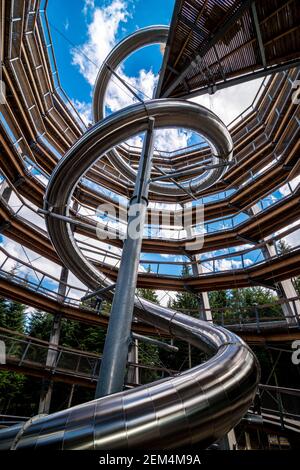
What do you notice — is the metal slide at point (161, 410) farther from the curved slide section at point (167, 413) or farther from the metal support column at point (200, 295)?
the metal support column at point (200, 295)

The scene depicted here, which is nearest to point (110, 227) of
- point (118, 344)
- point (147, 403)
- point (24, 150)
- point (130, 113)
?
point (24, 150)

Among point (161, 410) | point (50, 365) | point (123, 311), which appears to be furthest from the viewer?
point (50, 365)

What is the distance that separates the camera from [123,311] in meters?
3.48

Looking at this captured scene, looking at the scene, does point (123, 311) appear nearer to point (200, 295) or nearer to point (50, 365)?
point (50, 365)

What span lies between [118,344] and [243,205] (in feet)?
41.4

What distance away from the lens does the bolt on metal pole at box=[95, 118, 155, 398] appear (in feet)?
10.2

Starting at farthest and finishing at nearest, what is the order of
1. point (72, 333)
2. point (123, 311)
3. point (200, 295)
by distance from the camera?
point (72, 333) < point (200, 295) < point (123, 311)

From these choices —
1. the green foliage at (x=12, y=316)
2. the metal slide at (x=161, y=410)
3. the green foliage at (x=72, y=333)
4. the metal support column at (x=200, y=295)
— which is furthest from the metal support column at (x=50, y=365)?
the green foliage at (x=12, y=316)

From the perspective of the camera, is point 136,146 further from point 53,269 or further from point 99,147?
point 99,147

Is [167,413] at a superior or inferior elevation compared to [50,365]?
inferior

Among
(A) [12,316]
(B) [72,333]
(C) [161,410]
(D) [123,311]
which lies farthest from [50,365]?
(A) [12,316]

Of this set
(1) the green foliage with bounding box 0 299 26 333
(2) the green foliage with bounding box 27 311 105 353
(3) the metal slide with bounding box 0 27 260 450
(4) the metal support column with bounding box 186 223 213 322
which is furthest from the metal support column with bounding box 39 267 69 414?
(1) the green foliage with bounding box 0 299 26 333

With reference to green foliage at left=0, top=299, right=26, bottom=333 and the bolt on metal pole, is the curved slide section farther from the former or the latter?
green foliage at left=0, top=299, right=26, bottom=333

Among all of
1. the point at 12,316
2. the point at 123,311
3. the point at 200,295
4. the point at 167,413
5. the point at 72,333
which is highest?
the point at 12,316
